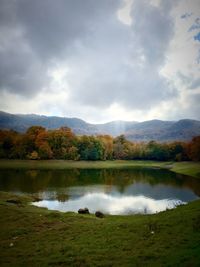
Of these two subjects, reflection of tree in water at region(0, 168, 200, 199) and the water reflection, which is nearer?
the water reflection

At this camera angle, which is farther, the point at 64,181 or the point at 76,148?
the point at 76,148

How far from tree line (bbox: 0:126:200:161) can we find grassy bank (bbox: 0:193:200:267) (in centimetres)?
11526

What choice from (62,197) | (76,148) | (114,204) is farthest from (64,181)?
(76,148)


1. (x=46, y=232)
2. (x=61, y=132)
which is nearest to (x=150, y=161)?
(x=61, y=132)

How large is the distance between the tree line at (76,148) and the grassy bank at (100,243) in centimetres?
11526

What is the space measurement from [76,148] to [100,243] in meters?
129

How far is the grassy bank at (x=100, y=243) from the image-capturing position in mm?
13477

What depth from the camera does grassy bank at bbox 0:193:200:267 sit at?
13.5m

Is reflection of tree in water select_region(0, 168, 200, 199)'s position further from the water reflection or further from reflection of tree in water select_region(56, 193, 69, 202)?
the water reflection

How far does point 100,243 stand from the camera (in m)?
16.6

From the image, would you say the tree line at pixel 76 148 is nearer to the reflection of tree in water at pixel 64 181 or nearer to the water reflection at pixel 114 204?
the reflection of tree in water at pixel 64 181

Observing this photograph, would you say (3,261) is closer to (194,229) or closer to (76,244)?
(76,244)

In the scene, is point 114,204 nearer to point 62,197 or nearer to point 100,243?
point 62,197

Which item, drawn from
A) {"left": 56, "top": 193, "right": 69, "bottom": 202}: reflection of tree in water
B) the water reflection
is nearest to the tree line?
{"left": 56, "top": 193, "right": 69, "bottom": 202}: reflection of tree in water
